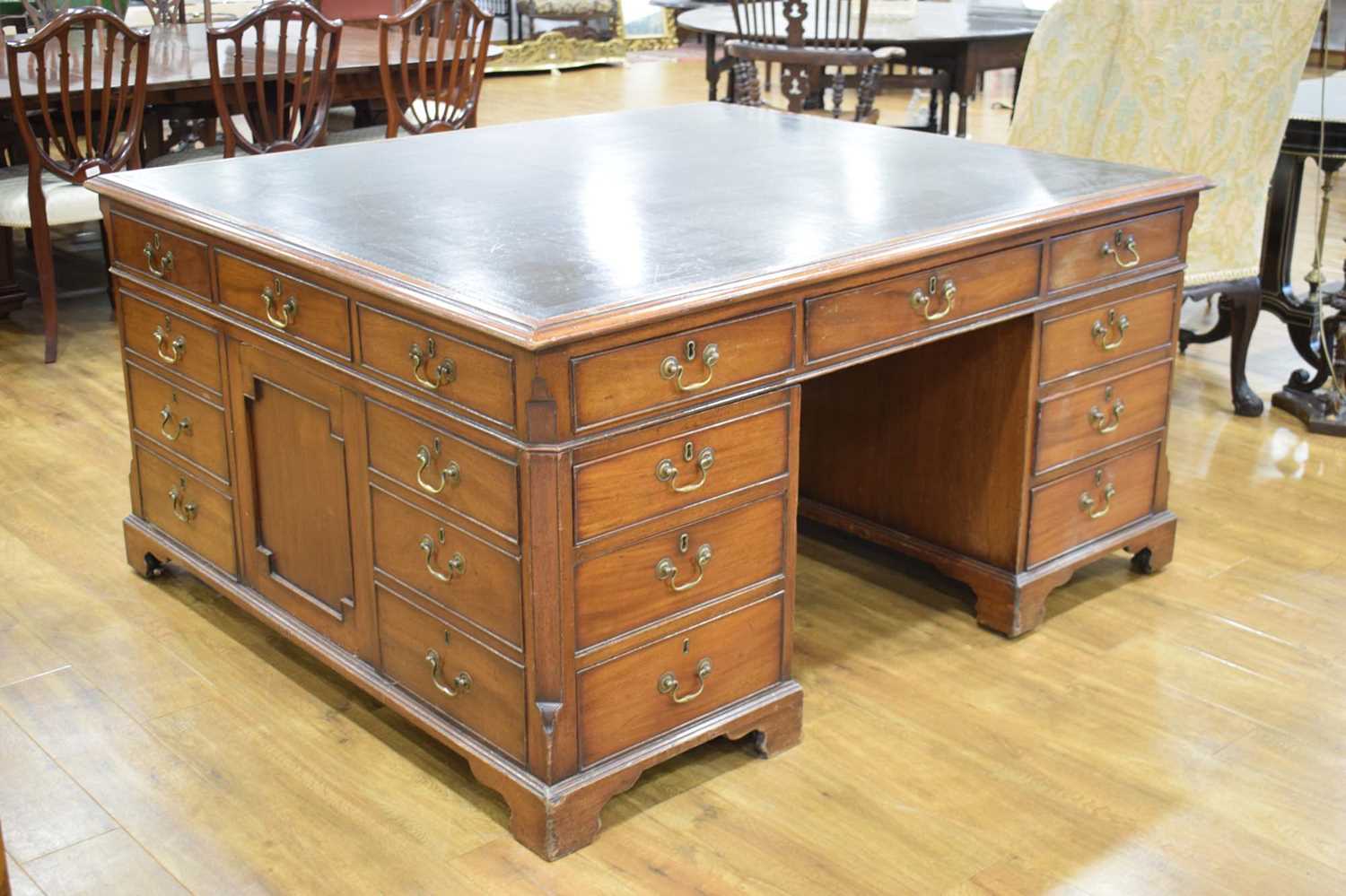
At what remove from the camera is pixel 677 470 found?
192cm

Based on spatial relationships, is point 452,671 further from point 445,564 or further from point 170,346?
point 170,346

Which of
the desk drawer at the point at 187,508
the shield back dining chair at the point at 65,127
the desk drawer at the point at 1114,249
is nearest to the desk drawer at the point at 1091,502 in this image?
the desk drawer at the point at 1114,249

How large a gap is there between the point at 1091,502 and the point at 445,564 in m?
1.15

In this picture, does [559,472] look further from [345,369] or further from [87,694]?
[87,694]

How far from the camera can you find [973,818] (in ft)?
6.66

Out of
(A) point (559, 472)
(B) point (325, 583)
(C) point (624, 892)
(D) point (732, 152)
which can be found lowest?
(C) point (624, 892)

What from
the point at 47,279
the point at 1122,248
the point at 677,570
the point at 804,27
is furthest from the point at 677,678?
the point at 804,27

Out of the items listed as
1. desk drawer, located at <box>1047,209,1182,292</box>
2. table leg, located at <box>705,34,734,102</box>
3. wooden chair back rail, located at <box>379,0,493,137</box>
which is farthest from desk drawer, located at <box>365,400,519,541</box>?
table leg, located at <box>705,34,734,102</box>

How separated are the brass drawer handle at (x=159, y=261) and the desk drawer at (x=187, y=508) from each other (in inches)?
13.3

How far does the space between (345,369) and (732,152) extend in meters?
0.91

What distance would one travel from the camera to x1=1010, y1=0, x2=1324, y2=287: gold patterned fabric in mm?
3125

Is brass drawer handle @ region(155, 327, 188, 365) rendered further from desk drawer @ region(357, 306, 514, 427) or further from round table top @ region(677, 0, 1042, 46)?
round table top @ region(677, 0, 1042, 46)

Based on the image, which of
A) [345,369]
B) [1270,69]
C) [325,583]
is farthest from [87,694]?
[1270,69]

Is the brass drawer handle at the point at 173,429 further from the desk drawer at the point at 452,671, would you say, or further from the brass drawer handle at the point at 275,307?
the desk drawer at the point at 452,671
